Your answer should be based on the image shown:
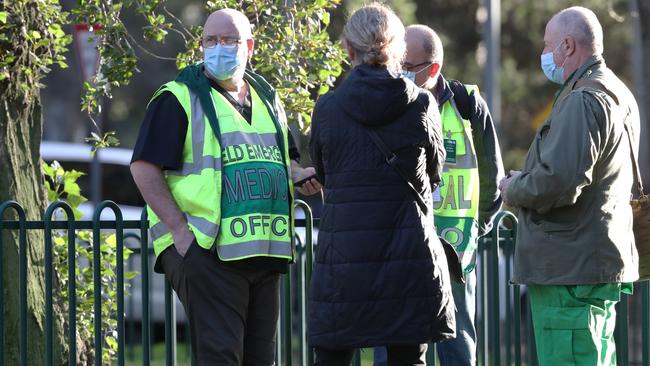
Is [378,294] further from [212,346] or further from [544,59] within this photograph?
[544,59]

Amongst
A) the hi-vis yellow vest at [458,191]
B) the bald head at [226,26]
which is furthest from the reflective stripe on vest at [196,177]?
the hi-vis yellow vest at [458,191]

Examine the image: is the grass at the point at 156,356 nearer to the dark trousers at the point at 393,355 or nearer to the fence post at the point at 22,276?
the fence post at the point at 22,276

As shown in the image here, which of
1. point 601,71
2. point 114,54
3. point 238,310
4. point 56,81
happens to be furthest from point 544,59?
point 56,81

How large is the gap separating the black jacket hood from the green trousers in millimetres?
1096

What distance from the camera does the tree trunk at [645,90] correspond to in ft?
42.3

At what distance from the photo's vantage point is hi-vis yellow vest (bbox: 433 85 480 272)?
6227mm


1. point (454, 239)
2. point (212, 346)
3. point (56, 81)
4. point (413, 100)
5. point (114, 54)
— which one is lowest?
point (212, 346)

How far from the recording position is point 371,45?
16.4 feet

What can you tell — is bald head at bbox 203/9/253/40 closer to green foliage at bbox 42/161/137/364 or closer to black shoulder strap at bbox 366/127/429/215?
black shoulder strap at bbox 366/127/429/215

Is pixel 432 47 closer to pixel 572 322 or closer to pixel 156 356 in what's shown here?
pixel 572 322

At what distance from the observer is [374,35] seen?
4.99 meters

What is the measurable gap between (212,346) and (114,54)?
8.17ft

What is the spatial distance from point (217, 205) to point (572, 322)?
157 cm

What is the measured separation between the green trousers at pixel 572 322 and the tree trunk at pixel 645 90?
8030 millimetres
